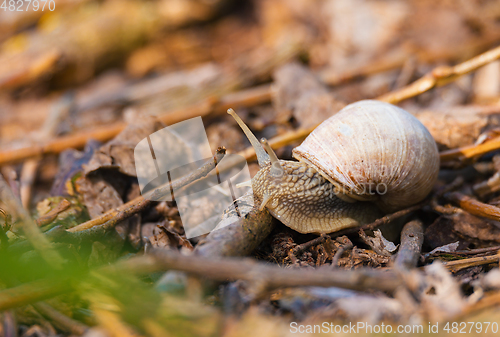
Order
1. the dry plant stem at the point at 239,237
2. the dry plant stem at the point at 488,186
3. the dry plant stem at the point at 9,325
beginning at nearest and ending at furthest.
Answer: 1. the dry plant stem at the point at 9,325
2. the dry plant stem at the point at 239,237
3. the dry plant stem at the point at 488,186

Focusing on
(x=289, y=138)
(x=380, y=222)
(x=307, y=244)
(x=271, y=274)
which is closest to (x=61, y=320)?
(x=271, y=274)

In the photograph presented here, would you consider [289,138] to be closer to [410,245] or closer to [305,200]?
[305,200]

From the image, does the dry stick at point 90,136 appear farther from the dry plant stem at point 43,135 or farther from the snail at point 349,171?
the snail at point 349,171

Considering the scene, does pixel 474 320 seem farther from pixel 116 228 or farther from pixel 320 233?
pixel 116 228

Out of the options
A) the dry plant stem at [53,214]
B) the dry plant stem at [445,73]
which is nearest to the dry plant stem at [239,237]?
the dry plant stem at [53,214]

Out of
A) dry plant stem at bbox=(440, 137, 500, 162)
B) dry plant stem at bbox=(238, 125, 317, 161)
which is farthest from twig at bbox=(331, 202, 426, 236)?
dry plant stem at bbox=(238, 125, 317, 161)
